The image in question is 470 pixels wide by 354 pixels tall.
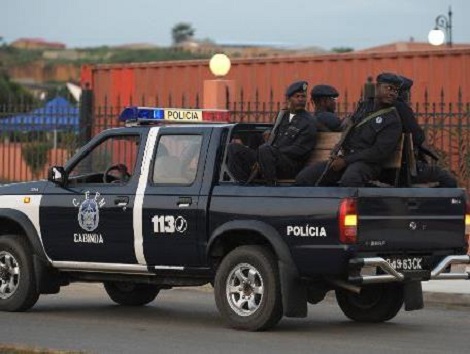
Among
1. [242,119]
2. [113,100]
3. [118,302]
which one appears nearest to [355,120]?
[118,302]

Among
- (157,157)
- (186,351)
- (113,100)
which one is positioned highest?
(113,100)

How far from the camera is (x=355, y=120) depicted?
36.2 ft

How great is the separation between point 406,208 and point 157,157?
245 cm

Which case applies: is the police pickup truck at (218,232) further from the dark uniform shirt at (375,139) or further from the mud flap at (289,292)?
the dark uniform shirt at (375,139)

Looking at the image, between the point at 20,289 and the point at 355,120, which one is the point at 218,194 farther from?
the point at 20,289

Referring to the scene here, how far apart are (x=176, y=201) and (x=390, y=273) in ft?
6.84

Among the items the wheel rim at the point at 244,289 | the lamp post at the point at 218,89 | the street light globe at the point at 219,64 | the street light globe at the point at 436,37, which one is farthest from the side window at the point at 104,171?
the street light globe at the point at 436,37

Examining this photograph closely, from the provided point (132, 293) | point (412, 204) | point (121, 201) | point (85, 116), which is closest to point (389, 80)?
point (412, 204)

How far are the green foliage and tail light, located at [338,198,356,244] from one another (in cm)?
1469

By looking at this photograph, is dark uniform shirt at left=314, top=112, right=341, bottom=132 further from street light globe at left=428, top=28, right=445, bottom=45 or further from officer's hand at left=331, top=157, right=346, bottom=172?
street light globe at left=428, top=28, right=445, bottom=45

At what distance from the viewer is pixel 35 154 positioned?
26.6 meters

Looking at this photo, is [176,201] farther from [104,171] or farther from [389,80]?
[389,80]

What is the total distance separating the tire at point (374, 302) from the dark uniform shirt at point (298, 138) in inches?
54.9

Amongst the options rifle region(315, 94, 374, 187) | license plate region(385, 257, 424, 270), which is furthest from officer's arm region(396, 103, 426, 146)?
license plate region(385, 257, 424, 270)
